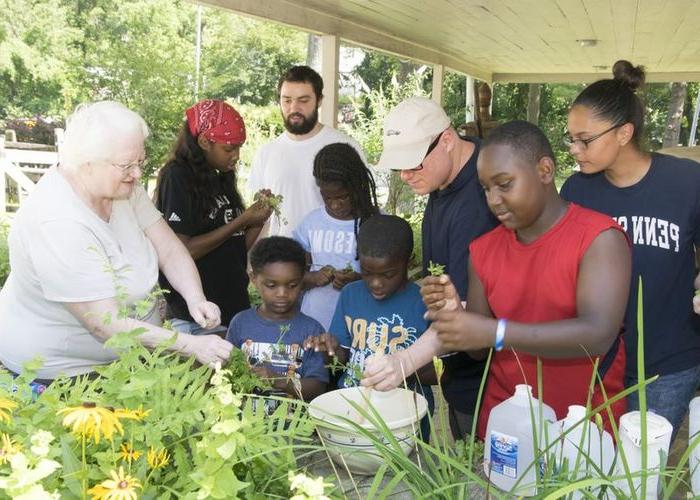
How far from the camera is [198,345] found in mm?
2086

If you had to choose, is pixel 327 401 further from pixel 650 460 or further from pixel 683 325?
pixel 683 325

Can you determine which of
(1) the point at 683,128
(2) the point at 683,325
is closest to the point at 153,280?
(2) the point at 683,325

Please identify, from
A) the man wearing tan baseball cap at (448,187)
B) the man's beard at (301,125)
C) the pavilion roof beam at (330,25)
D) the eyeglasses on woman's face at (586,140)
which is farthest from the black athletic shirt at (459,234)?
the pavilion roof beam at (330,25)

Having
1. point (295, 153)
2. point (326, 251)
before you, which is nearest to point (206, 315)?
point (326, 251)

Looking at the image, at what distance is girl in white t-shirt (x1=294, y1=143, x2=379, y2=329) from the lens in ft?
10.4

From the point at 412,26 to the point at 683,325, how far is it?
19.0 ft

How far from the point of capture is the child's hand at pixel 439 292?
1781 mm

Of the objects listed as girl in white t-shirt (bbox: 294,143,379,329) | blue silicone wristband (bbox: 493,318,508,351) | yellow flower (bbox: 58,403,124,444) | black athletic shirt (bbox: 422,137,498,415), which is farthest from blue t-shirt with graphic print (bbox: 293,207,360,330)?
yellow flower (bbox: 58,403,124,444)

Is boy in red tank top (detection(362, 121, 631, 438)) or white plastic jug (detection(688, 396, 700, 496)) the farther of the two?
boy in red tank top (detection(362, 121, 631, 438))

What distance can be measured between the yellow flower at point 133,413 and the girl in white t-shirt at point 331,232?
1851 mm

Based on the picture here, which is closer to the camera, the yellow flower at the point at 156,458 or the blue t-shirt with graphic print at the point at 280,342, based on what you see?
the yellow flower at the point at 156,458

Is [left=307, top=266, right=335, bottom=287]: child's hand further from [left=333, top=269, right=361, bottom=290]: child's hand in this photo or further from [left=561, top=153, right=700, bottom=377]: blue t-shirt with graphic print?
[left=561, top=153, right=700, bottom=377]: blue t-shirt with graphic print

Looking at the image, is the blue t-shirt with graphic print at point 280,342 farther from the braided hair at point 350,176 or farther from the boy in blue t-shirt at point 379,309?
the braided hair at point 350,176

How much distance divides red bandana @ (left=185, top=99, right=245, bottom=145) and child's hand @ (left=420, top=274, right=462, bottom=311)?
188cm
